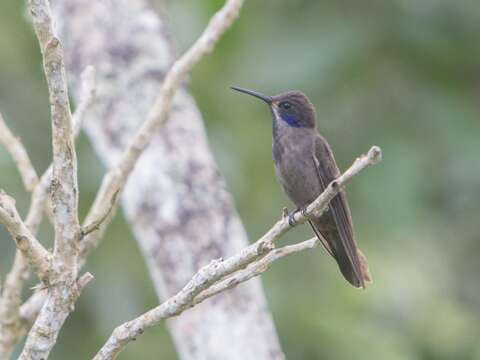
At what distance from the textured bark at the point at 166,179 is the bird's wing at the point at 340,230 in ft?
1.40

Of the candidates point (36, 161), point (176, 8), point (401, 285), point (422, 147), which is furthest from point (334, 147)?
point (36, 161)

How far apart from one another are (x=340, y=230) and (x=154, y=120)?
2.92ft

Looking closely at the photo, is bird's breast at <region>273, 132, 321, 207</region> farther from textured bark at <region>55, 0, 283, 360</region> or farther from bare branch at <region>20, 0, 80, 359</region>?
bare branch at <region>20, 0, 80, 359</region>

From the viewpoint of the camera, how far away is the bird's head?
186 inches

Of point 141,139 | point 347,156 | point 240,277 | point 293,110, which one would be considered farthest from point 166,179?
point 240,277

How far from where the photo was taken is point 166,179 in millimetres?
4844

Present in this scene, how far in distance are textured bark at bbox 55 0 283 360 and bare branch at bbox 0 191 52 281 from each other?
1.54 meters

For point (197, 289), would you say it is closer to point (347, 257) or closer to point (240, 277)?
point (240, 277)

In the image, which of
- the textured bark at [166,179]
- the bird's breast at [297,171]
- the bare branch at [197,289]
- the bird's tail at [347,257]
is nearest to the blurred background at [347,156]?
the textured bark at [166,179]

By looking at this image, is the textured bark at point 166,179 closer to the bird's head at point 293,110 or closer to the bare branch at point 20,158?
the bird's head at point 293,110

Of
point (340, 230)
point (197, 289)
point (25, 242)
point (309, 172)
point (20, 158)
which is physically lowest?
point (197, 289)

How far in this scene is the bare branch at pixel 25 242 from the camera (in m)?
2.80

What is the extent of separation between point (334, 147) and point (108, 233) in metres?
1.42

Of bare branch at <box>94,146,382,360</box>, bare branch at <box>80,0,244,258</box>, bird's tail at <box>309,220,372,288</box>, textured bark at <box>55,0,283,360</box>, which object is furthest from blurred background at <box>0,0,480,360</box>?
bare branch at <box>94,146,382,360</box>
